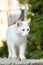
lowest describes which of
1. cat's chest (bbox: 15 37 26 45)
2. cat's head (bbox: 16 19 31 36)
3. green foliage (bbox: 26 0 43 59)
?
green foliage (bbox: 26 0 43 59)

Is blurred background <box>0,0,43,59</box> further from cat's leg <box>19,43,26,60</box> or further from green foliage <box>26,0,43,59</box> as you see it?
cat's leg <box>19,43,26,60</box>

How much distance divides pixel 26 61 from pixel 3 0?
282cm

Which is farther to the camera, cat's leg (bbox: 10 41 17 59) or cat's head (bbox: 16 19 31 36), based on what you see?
cat's leg (bbox: 10 41 17 59)

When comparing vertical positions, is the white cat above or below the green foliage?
above

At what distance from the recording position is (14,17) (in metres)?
5.01

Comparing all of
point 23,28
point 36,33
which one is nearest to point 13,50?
point 23,28

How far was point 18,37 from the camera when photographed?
292 centimetres

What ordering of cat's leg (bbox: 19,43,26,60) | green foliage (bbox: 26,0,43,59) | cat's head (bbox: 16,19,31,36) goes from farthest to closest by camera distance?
green foliage (bbox: 26,0,43,59) < cat's leg (bbox: 19,43,26,60) < cat's head (bbox: 16,19,31,36)

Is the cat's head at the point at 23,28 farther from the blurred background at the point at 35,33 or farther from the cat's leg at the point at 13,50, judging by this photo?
the blurred background at the point at 35,33

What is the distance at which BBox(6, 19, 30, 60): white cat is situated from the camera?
2848mm

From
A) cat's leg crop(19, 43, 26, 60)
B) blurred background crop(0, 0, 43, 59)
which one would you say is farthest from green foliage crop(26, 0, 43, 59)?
cat's leg crop(19, 43, 26, 60)

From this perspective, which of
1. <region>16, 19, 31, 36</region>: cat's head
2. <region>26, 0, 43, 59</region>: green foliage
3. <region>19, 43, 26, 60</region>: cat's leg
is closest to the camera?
<region>16, 19, 31, 36</region>: cat's head

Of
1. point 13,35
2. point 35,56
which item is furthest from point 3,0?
point 13,35

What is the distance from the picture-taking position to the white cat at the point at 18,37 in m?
2.85
